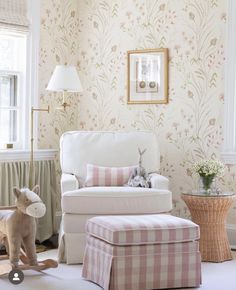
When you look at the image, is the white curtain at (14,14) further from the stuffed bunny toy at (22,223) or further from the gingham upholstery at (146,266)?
the gingham upholstery at (146,266)

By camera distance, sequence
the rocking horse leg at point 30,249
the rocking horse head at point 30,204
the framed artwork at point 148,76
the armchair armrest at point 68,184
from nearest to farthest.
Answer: the rocking horse head at point 30,204
the rocking horse leg at point 30,249
the armchair armrest at point 68,184
the framed artwork at point 148,76

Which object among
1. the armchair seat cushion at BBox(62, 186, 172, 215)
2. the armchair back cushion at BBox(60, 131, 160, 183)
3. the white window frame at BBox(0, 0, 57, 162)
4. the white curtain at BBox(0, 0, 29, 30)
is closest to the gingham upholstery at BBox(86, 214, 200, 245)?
the armchair seat cushion at BBox(62, 186, 172, 215)

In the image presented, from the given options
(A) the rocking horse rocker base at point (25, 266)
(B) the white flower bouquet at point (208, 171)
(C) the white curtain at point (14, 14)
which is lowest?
(A) the rocking horse rocker base at point (25, 266)

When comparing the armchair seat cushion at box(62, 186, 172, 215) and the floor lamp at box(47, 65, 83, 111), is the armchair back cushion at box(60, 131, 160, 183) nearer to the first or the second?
the floor lamp at box(47, 65, 83, 111)

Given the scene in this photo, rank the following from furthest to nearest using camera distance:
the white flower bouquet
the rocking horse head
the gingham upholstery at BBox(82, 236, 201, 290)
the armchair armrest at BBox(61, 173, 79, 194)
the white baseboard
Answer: the white baseboard
the white flower bouquet
the armchair armrest at BBox(61, 173, 79, 194)
the rocking horse head
the gingham upholstery at BBox(82, 236, 201, 290)

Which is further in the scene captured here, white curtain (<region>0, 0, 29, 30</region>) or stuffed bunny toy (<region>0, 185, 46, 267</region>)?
white curtain (<region>0, 0, 29, 30</region>)

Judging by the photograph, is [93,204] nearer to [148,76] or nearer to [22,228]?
[22,228]

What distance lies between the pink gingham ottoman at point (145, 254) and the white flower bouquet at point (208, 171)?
0.88 metres

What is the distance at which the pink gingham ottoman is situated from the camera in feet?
11.8

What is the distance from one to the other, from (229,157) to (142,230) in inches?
64.9

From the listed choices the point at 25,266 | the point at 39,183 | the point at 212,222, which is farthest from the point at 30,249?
the point at 212,222

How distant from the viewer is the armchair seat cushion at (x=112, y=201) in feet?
14.2

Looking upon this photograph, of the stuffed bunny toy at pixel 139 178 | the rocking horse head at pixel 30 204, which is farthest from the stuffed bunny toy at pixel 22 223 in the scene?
the stuffed bunny toy at pixel 139 178

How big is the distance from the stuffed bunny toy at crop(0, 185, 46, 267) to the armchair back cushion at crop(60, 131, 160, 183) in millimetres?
1053
